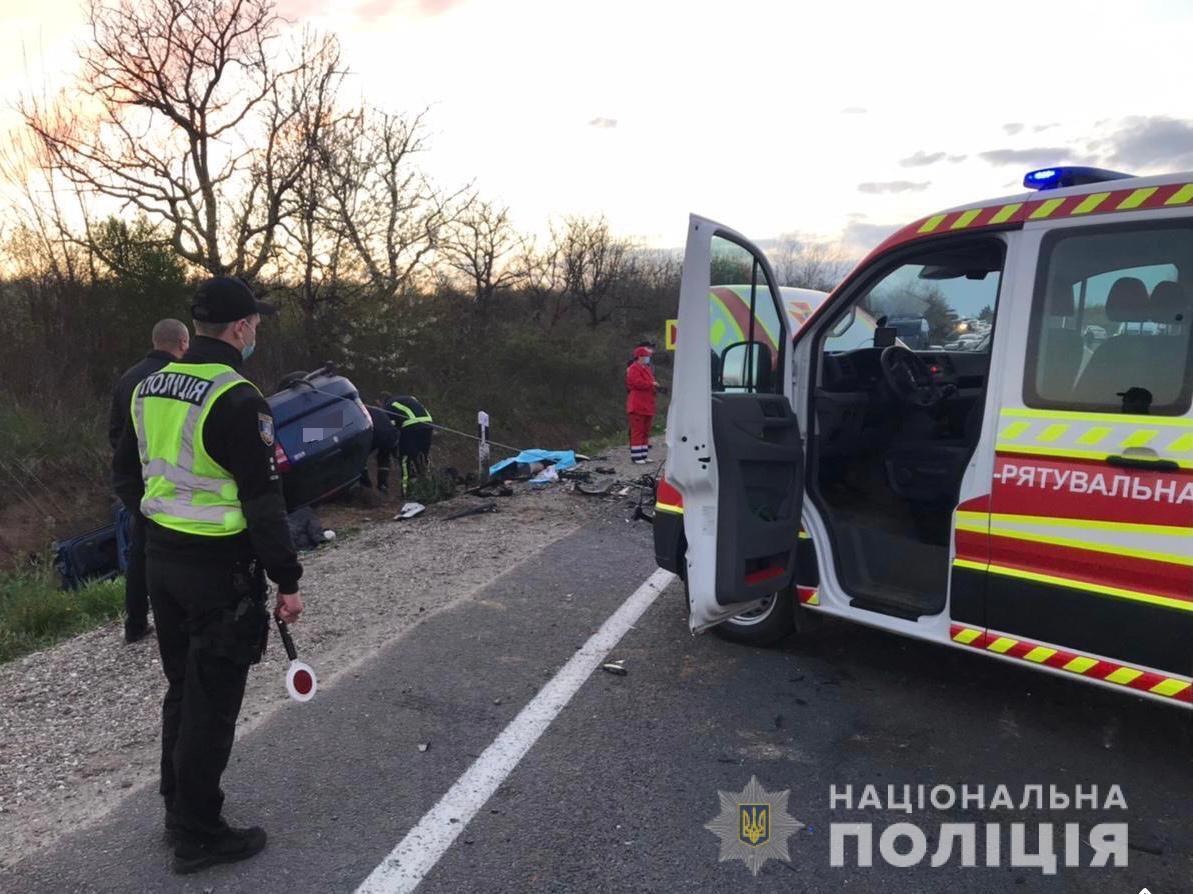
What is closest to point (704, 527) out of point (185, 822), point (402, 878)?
point (402, 878)

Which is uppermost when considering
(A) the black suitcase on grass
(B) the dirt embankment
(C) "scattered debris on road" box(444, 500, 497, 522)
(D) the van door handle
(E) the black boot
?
(D) the van door handle

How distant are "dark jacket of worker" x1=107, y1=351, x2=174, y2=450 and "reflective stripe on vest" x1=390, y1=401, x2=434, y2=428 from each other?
601 centimetres

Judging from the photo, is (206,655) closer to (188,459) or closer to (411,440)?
(188,459)

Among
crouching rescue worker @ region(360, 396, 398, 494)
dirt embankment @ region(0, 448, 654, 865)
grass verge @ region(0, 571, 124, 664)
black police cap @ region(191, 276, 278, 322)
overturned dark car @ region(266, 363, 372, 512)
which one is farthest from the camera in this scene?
crouching rescue worker @ region(360, 396, 398, 494)

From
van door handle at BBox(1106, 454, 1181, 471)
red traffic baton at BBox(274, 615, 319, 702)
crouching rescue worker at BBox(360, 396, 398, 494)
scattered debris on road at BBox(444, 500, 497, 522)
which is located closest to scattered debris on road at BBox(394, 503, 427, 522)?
scattered debris on road at BBox(444, 500, 497, 522)

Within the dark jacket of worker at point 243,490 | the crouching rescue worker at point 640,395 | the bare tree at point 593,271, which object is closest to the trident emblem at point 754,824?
the dark jacket of worker at point 243,490

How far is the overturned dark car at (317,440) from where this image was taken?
5.74 m

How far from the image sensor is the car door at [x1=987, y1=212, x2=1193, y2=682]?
2.69m

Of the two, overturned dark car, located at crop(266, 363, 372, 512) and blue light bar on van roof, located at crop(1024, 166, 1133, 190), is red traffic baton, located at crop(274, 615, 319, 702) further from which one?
blue light bar on van roof, located at crop(1024, 166, 1133, 190)

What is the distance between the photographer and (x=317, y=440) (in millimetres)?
5887

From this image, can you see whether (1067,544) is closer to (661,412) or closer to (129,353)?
(129,353)

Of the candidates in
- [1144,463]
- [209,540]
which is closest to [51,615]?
[209,540]

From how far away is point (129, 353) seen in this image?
13.3 m

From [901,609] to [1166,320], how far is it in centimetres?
156
